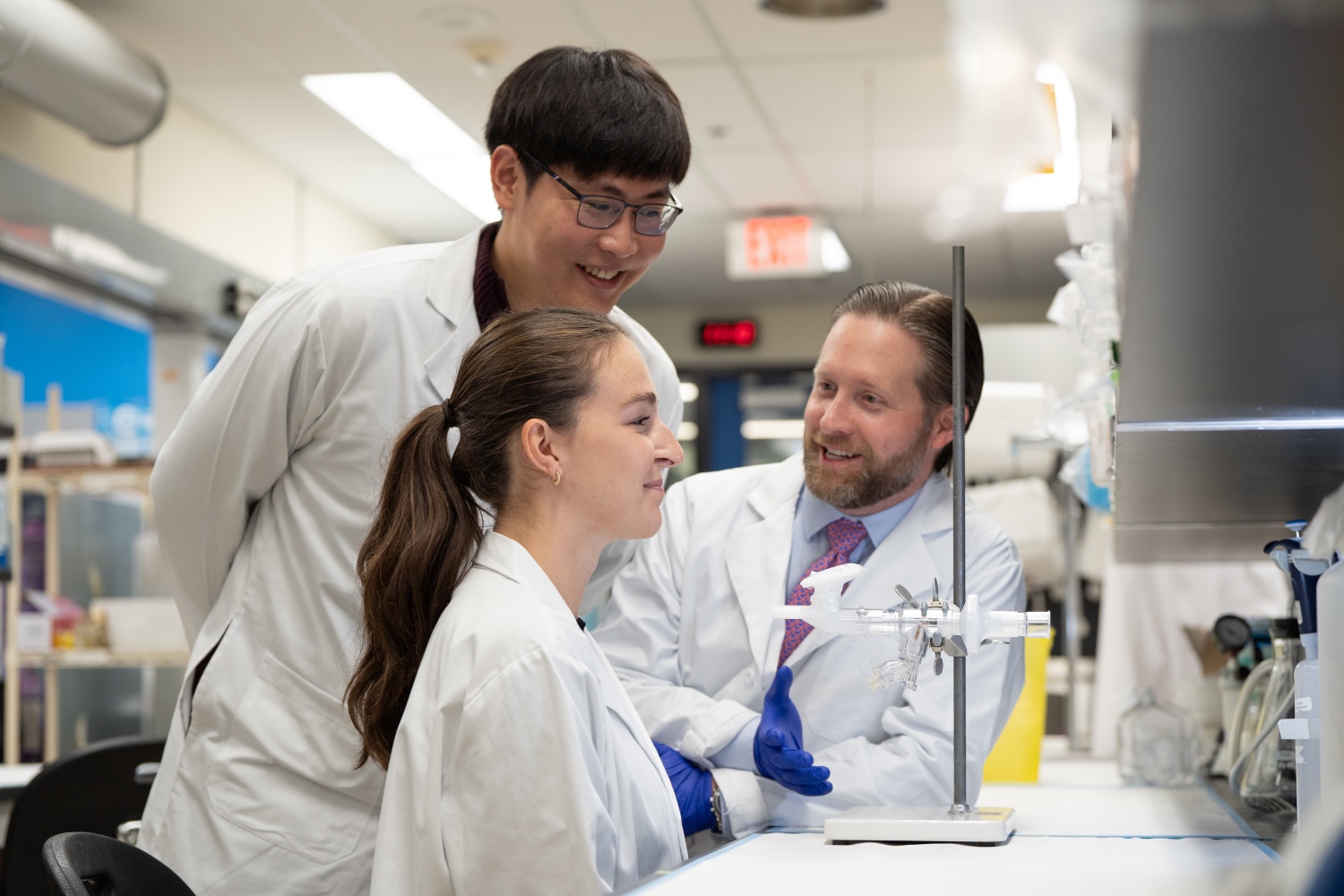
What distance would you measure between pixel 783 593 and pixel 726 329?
669cm

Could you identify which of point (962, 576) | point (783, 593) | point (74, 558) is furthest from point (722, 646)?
point (74, 558)

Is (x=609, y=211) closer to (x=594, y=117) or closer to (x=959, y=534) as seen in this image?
(x=594, y=117)

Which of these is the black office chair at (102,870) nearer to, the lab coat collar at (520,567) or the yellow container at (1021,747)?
the lab coat collar at (520,567)

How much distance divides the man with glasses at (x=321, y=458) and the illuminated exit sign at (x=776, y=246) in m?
4.57

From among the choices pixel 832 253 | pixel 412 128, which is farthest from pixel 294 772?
pixel 832 253

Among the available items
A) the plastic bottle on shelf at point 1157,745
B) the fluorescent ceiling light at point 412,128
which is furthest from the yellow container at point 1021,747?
the fluorescent ceiling light at point 412,128

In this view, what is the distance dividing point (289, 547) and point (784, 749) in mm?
621

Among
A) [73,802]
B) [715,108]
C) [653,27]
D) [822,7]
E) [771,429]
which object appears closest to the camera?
[73,802]

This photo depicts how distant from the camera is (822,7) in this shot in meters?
3.97

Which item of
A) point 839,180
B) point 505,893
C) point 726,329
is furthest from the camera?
point 726,329

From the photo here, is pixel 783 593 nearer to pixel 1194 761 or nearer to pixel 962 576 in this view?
pixel 962 576

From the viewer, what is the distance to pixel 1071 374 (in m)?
4.07

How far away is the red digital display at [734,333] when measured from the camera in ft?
27.3

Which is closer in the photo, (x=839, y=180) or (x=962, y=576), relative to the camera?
(x=962, y=576)
